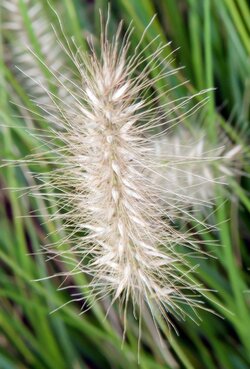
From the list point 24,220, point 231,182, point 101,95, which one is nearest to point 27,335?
point 24,220

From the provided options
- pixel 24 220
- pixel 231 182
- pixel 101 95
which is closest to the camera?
pixel 101 95

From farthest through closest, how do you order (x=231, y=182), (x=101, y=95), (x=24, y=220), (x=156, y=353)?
(x=24, y=220), (x=156, y=353), (x=231, y=182), (x=101, y=95)

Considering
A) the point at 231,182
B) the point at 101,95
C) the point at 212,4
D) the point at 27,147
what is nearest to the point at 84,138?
the point at 101,95

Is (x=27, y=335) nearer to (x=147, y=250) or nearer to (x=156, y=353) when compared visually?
(x=156, y=353)

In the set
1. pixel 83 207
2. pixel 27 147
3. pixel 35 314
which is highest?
pixel 27 147

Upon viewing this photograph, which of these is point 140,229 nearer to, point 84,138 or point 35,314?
point 84,138

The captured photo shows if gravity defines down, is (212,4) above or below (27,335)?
above

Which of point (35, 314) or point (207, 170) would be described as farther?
point (35, 314)
